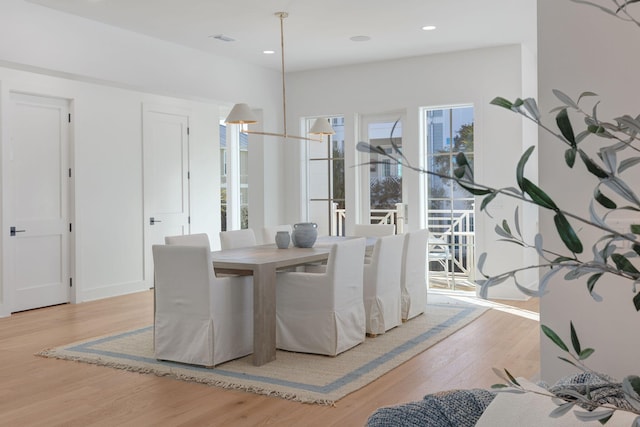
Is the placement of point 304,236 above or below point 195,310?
above

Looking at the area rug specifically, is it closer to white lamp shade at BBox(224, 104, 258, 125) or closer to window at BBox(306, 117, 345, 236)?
white lamp shade at BBox(224, 104, 258, 125)

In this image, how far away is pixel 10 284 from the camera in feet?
19.6

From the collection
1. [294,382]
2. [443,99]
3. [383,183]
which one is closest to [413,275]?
[294,382]

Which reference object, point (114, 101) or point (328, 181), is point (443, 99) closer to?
point (328, 181)

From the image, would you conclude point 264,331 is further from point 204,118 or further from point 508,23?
point 204,118

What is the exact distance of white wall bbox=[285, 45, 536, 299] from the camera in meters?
6.83

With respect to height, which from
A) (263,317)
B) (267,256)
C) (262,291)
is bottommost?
(263,317)

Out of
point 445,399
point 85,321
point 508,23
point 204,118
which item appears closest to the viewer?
point 445,399

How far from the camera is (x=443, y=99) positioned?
7238 mm

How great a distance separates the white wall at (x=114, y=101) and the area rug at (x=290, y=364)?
195 centimetres

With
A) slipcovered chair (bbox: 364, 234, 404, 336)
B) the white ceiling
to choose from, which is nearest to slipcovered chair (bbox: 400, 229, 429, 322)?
slipcovered chair (bbox: 364, 234, 404, 336)

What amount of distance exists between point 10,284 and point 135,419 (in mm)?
3517

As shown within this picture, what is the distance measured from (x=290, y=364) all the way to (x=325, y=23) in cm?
351

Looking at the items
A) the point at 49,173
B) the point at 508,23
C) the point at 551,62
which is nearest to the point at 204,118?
the point at 49,173
